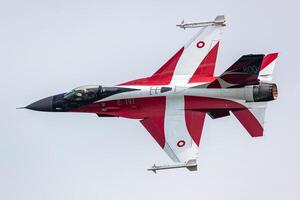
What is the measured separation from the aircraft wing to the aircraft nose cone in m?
4.24

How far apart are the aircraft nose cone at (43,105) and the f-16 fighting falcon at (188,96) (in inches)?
20.9

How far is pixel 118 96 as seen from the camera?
47.7 metres

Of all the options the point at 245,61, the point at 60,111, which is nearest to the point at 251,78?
the point at 245,61

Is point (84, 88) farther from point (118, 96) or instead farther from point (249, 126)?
point (249, 126)

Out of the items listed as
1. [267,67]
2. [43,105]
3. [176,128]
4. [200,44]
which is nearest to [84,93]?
[43,105]

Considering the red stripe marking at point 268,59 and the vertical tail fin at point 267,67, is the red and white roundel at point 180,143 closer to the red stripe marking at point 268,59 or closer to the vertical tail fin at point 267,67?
the vertical tail fin at point 267,67

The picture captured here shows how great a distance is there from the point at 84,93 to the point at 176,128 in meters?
4.18

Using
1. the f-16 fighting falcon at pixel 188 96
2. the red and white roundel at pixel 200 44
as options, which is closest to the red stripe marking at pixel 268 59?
the f-16 fighting falcon at pixel 188 96

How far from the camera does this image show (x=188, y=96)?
46.9m

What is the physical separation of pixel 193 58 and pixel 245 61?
3.38m

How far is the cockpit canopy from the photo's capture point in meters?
48.2

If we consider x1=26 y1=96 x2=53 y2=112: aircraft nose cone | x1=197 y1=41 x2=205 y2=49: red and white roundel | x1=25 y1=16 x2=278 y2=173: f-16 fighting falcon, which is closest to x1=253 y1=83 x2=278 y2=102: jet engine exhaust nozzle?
x1=25 y1=16 x2=278 y2=173: f-16 fighting falcon

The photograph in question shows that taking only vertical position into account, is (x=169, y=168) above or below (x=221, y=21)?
below

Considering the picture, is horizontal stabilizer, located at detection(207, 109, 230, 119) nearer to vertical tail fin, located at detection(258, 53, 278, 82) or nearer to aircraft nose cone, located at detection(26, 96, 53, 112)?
vertical tail fin, located at detection(258, 53, 278, 82)
